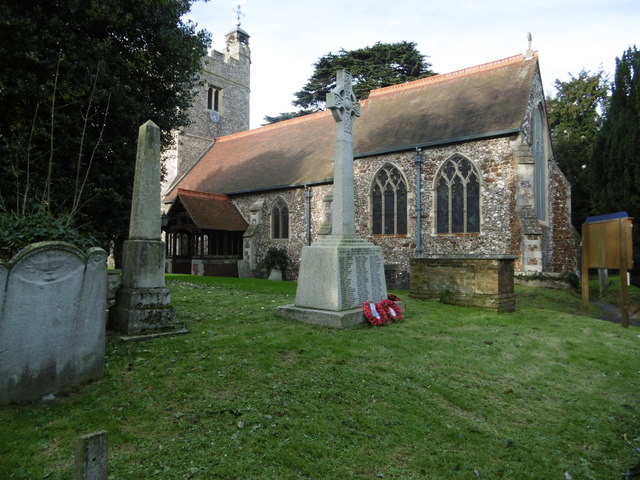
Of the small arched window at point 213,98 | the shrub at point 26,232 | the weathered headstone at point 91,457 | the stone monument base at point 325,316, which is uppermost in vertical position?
the small arched window at point 213,98

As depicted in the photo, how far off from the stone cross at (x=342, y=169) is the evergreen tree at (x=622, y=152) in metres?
9.93

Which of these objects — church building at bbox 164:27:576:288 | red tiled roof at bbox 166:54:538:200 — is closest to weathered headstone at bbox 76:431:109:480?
church building at bbox 164:27:576:288

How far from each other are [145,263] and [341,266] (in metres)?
3.01

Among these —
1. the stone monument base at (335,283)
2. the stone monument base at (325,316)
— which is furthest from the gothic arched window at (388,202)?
the stone monument base at (325,316)

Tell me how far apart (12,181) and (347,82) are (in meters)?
8.14

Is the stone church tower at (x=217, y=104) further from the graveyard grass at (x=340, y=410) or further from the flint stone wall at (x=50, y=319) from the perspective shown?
the flint stone wall at (x=50, y=319)

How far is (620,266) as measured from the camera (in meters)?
7.77

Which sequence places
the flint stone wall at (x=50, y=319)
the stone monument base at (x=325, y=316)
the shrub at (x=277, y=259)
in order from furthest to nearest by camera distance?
the shrub at (x=277, y=259) → the stone monument base at (x=325, y=316) → the flint stone wall at (x=50, y=319)

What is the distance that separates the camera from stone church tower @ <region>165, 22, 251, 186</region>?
26750 mm

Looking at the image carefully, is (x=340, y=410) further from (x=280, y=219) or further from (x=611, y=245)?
(x=280, y=219)

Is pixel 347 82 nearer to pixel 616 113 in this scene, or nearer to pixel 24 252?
pixel 24 252

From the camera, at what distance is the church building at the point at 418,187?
46.4ft

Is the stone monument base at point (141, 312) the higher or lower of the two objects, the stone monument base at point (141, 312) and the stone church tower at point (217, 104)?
the lower

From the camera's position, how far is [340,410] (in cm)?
358
